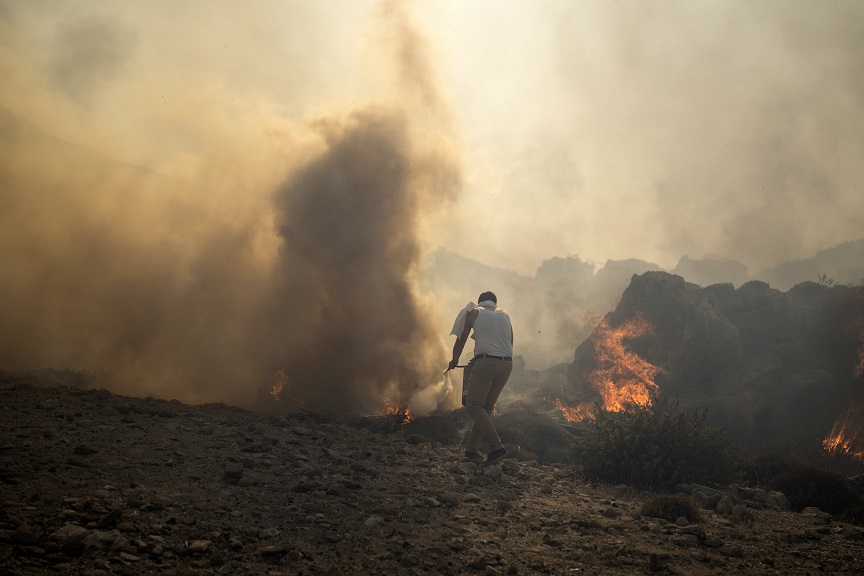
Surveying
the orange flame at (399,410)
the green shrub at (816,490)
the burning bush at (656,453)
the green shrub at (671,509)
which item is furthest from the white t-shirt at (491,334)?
the green shrub at (816,490)

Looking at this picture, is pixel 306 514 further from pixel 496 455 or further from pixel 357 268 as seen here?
pixel 357 268

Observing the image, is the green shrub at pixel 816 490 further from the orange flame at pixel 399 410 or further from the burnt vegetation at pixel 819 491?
the orange flame at pixel 399 410

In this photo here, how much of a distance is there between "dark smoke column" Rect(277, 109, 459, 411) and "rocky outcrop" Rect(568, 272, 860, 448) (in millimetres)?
12762

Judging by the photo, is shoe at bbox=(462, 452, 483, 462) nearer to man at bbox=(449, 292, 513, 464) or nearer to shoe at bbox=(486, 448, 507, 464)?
man at bbox=(449, 292, 513, 464)

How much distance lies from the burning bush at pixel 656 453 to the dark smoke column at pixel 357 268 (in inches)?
229

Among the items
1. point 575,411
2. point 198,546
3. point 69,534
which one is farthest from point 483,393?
point 575,411

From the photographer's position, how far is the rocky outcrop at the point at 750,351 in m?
20.3

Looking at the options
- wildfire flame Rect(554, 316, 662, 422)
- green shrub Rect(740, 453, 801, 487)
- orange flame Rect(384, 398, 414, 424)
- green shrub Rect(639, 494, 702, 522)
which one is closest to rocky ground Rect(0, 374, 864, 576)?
green shrub Rect(639, 494, 702, 522)

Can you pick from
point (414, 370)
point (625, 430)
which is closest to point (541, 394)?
point (414, 370)

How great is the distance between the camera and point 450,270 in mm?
75500

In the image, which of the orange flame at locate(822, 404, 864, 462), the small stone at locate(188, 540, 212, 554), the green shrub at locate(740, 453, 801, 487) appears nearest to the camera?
the small stone at locate(188, 540, 212, 554)

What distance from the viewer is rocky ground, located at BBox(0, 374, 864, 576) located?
4129 mm

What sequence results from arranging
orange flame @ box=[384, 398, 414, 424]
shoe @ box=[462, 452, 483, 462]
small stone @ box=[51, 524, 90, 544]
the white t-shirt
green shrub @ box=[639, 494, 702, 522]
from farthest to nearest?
orange flame @ box=[384, 398, 414, 424] < shoe @ box=[462, 452, 483, 462] < the white t-shirt < green shrub @ box=[639, 494, 702, 522] < small stone @ box=[51, 524, 90, 544]

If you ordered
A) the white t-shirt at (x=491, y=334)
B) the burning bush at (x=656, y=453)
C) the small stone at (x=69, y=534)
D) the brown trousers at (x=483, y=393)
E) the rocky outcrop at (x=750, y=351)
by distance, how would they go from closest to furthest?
the small stone at (x=69, y=534) → the burning bush at (x=656, y=453) → the brown trousers at (x=483, y=393) → the white t-shirt at (x=491, y=334) → the rocky outcrop at (x=750, y=351)
